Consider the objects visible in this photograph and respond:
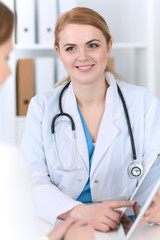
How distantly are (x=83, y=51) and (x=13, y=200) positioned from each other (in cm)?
87

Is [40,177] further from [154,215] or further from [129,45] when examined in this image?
[129,45]

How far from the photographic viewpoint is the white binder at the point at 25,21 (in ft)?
7.48

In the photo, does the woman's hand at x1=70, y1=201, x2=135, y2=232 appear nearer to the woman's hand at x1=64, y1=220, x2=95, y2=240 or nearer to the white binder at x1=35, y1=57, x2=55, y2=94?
the woman's hand at x1=64, y1=220, x2=95, y2=240

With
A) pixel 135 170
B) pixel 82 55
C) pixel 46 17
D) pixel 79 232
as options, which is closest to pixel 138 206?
pixel 79 232

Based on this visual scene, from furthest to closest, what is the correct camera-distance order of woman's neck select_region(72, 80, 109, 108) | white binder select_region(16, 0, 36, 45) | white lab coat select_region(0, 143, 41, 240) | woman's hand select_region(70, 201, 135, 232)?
white binder select_region(16, 0, 36, 45) < woman's neck select_region(72, 80, 109, 108) < woman's hand select_region(70, 201, 135, 232) < white lab coat select_region(0, 143, 41, 240)

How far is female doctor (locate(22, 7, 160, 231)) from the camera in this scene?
4.55 feet

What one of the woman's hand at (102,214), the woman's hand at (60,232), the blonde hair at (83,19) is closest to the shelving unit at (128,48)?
the blonde hair at (83,19)

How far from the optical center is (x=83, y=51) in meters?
1.41

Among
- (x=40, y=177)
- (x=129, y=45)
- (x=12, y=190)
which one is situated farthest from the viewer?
(x=129, y=45)

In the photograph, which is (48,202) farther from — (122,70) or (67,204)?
(122,70)

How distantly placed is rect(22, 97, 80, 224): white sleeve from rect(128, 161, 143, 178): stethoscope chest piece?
0.83ft

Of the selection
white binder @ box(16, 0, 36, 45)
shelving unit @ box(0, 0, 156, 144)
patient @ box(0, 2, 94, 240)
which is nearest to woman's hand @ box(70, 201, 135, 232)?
patient @ box(0, 2, 94, 240)

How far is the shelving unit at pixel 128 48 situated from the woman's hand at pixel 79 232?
1.56m

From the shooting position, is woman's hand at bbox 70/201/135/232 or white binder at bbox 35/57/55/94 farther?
white binder at bbox 35/57/55/94
